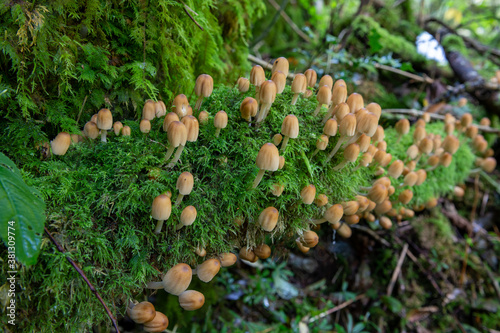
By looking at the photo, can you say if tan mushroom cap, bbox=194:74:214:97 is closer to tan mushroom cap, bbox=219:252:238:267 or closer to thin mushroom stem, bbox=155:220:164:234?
thin mushroom stem, bbox=155:220:164:234

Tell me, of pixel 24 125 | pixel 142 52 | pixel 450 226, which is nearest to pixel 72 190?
pixel 24 125

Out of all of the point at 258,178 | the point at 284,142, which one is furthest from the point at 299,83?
the point at 258,178

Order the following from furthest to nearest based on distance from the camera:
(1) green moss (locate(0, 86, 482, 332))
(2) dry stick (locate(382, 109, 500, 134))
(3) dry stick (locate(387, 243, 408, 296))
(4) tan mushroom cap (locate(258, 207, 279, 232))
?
(2) dry stick (locate(382, 109, 500, 134)) < (3) dry stick (locate(387, 243, 408, 296)) < (4) tan mushroom cap (locate(258, 207, 279, 232)) < (1) green moss (locate(0, 86, 482, 332))

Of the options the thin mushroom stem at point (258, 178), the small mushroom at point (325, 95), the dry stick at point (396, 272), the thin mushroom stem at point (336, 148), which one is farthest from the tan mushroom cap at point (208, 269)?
the dry stick at point (396, 272)

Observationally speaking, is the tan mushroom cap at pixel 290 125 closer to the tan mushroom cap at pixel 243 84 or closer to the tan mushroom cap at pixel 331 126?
the tan mushroom cap at pixel 331 126

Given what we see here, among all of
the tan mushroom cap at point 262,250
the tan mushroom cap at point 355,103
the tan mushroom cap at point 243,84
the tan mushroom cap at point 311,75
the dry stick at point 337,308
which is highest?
the tan mushroom cap at point 311,75

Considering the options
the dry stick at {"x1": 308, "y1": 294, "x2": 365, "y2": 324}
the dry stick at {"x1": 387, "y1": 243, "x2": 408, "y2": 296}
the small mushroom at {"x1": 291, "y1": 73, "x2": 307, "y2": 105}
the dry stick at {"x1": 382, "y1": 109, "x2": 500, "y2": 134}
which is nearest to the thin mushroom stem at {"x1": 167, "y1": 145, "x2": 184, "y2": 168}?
the small mushroom at {"x1": 291, "y1": 73, "x2": 307, "y2": 105}
